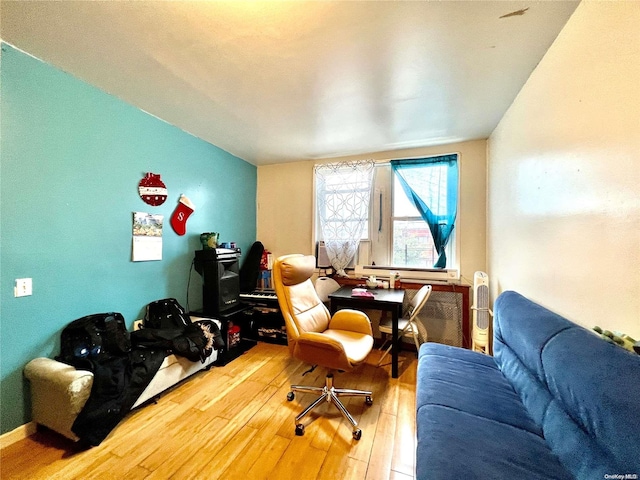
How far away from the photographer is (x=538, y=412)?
3.85ft

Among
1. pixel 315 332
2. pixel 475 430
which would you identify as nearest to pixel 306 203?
pixel 315 332

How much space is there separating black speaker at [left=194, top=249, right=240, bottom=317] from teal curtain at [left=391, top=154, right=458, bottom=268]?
97.5 inches

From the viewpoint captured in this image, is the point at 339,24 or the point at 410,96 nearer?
the point at 339,24

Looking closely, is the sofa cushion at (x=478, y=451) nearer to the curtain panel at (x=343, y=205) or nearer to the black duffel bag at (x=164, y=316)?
the black duffel bag at (x=164, y=316)

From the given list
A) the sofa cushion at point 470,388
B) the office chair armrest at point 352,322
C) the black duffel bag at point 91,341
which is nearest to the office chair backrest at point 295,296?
the office chair armrest at point 352,322

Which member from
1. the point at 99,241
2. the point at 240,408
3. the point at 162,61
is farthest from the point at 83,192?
the point at 240,408

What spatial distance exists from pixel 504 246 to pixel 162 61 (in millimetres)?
3146

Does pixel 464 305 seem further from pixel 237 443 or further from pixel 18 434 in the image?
pixel 18 434

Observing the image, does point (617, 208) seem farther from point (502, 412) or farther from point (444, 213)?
point (444, 213)

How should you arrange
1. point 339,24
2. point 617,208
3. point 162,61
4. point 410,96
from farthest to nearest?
point 410,96
point 162,61
point 339,24
point 617,208

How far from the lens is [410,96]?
2.08 meters

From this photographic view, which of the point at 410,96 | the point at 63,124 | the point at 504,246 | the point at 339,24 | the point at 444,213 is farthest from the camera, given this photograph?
the point at 444,213

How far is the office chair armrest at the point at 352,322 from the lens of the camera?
223 centimetres

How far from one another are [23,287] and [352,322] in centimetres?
237
